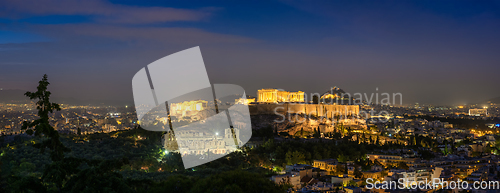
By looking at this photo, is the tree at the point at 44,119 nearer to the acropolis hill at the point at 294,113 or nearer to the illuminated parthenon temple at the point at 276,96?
the acropolis hill at the point at 294,113

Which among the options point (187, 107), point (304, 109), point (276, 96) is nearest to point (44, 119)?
point (304, 109)

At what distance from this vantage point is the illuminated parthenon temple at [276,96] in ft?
114

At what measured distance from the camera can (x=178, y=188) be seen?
9367 mm

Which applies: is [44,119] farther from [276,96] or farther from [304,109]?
[276,96]

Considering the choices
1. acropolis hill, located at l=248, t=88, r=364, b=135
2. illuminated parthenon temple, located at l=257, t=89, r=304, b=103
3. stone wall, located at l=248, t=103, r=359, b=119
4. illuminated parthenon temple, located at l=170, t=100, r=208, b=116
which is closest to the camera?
acropolis hill, located at l=248, t=88, r=364, b=135

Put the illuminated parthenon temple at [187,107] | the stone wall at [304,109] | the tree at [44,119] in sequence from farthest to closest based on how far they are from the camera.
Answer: the illuminated parthenon temple at [187,107], the stone wall at [304,109], the tree at [44,119]

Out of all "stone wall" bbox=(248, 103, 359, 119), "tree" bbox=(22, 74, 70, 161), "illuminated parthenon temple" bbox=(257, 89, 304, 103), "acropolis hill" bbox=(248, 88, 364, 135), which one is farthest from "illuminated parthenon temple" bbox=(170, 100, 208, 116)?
"tree" bbox=(22, 74, 70, 161)

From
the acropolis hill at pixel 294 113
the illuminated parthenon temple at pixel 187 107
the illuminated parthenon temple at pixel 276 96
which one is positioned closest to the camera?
the acropolis hill at pixel 294 113

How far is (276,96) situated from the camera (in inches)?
1379

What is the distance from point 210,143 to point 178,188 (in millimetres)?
11676

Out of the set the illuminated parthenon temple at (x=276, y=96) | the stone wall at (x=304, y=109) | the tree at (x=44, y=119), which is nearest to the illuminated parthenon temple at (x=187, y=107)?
the illuminated parthenon temple at (x=276, y=96)

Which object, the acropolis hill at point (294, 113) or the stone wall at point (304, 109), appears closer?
the acropolis hill at point (294, 113)

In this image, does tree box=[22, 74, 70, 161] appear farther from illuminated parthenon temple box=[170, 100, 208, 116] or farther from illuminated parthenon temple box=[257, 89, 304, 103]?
A: illuminated parthenon temple box=[257, 89, 304, 103]

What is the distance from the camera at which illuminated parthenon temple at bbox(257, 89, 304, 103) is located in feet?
114
